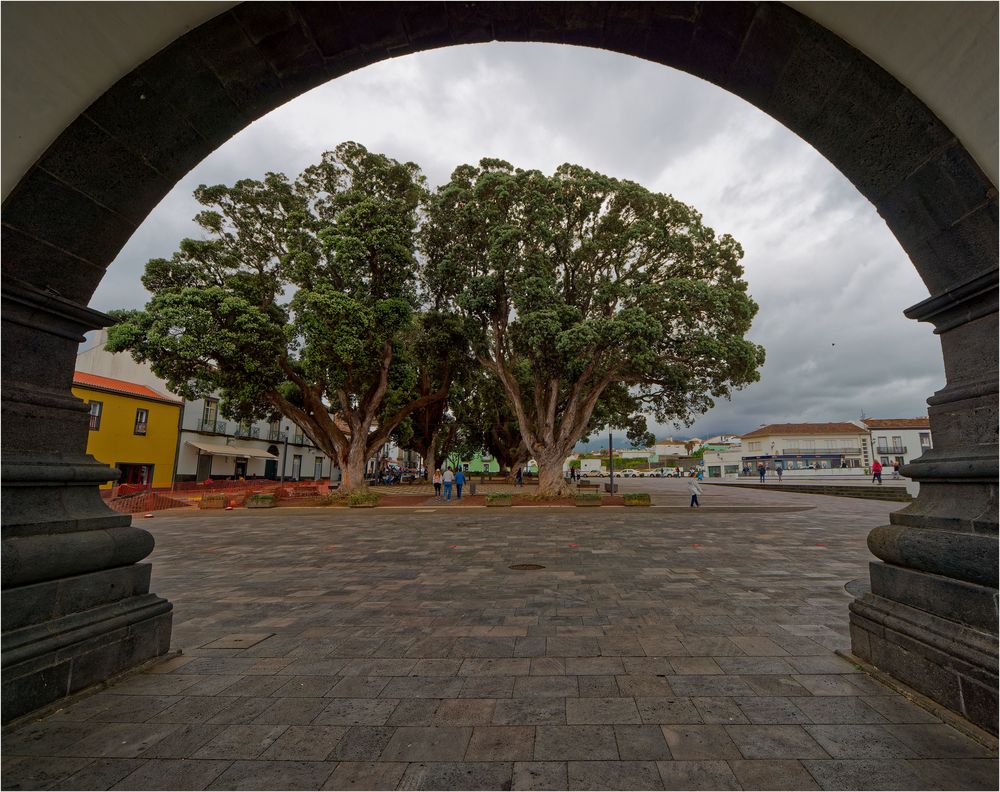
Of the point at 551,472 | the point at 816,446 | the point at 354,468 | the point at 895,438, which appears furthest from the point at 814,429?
the point at 354,468

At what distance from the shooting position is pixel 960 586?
2.96 meters

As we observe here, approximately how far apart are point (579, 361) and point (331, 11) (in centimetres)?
1610

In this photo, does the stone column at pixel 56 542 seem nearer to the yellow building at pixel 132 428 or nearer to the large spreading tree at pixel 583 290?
the large spreading tree at pixel 583 290

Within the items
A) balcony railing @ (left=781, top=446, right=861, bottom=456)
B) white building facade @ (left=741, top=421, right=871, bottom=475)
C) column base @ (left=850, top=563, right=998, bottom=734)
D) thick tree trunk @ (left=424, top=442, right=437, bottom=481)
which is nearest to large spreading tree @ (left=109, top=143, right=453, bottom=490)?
thick tree trunk @ (left=424, top=442, right=437, bottom=481)

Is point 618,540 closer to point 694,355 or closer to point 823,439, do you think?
point 694,355

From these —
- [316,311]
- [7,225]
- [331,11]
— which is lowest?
[7,225]

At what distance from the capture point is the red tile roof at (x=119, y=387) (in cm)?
2489

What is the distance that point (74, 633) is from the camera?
10.4 feet

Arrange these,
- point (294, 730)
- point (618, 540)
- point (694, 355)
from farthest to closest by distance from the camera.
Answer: point (694, 355) < point (618, 540) < point (294, 730)

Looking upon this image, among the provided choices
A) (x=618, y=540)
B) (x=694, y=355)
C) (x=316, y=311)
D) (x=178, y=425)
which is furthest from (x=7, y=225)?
(x=178, y=425)

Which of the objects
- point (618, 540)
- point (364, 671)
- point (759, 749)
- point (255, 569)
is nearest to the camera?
point (759, 749)

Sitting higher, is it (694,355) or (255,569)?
(694,355)

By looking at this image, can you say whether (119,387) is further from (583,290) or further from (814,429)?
(814,429)

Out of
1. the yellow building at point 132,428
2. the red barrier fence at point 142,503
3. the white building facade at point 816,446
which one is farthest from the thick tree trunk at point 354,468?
the white building facade at point 816,446
